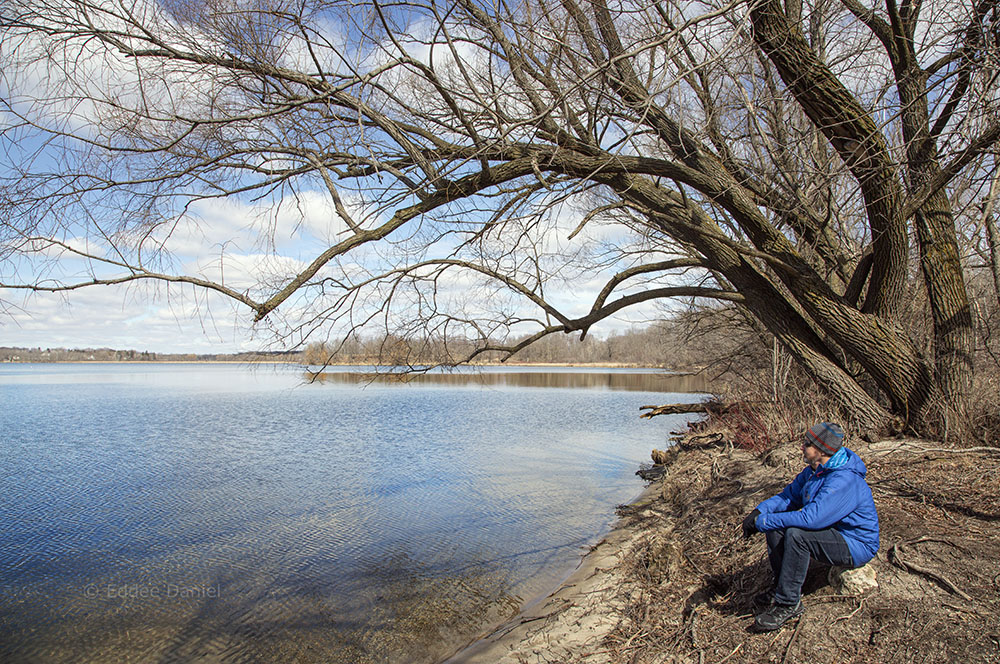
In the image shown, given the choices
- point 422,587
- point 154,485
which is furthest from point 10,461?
point 422,587

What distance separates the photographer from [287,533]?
9.93 metres

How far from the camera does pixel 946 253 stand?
7.29 metres

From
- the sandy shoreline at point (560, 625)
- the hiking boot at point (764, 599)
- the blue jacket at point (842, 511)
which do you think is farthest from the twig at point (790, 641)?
the sandy shoreline at point (560, 625)

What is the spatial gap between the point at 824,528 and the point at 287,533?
334 inches

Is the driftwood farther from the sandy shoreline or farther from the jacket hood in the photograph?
the jacket hood

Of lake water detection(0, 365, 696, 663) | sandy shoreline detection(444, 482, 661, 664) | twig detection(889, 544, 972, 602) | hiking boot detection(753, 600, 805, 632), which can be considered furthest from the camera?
lake water detection(0, 365, 696, 663)

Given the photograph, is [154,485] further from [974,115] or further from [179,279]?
[974,115]

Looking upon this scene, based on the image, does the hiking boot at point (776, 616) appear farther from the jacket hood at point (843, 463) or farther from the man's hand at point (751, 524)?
the jacket hood at point (843, 463)

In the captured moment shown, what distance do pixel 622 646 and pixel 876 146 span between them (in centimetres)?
577

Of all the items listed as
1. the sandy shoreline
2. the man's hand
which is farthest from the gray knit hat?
the sandy shoreline

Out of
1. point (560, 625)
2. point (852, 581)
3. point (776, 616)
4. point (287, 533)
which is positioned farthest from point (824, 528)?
point (287, 533)

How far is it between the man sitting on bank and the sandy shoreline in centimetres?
163

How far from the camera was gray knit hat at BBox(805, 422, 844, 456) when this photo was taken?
4160 millimetres

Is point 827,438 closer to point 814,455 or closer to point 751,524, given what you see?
point 814,455
